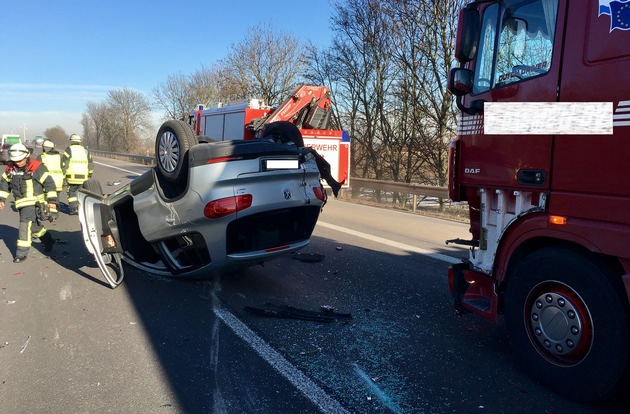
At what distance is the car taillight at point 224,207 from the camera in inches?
171

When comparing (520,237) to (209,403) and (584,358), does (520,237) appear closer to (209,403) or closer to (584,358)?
(584,358)

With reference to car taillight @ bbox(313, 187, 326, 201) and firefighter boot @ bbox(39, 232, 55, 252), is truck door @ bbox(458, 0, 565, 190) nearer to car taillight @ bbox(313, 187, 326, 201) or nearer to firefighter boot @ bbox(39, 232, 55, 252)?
car taillight @ bbox(313, 187, 326, 201)

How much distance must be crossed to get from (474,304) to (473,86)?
1707 mm

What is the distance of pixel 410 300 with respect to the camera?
4.95m

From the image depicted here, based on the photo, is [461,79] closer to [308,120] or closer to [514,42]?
[514,42]

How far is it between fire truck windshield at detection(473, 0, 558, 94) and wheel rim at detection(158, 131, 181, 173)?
2834 mm

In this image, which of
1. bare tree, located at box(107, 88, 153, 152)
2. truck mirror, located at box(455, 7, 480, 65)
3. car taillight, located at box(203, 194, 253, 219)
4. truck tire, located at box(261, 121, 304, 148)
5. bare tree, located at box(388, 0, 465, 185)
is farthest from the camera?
bare tree, located at box(107, 88, 153, 152)

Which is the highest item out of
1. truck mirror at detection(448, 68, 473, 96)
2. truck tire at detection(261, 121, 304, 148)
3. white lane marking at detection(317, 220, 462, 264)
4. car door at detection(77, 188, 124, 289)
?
truck mirror at detection(448, 68, 473, 96)

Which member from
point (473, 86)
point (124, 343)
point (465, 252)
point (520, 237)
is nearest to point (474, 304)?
point (520, 237)

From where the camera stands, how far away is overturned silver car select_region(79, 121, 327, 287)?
4371mm

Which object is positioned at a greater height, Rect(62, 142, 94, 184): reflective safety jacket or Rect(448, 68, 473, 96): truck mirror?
Rect(448, 68, 473, 96): truck mirror

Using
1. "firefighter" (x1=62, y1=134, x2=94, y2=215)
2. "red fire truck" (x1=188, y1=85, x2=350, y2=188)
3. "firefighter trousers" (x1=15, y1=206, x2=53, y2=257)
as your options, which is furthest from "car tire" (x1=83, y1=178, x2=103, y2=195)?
"red fire truck" (x1=188, y1=85, x2=350, y2=188)

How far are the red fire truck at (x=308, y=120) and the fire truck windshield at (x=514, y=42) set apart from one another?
9.91m

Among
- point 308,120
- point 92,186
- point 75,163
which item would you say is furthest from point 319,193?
point 308,120
